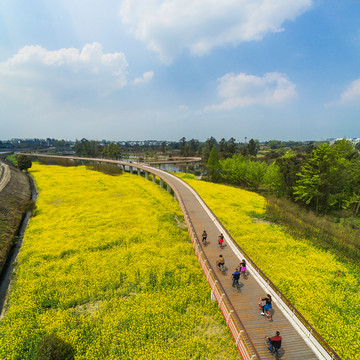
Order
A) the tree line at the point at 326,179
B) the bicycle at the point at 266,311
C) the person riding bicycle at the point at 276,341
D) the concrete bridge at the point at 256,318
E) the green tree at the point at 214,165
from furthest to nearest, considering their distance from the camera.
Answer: the green tree at the point at 214,165 < the tree line at the point at 326,179 < the bicycle at the point at 266,311 < the concrete bridge at the point at 256,318 < the person riding bicycle at the point at 276,341

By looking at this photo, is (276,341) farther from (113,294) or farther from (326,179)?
(326,179)

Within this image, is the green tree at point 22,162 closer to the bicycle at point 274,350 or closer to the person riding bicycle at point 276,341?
the bicycle at point 274,350

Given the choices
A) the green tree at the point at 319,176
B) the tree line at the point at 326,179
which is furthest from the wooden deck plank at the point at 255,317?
the tree line at the point at 326,179

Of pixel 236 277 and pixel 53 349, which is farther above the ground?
pixel 236 277

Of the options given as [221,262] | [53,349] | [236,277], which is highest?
[221,262]

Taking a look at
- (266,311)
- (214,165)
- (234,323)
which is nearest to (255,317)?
(266,311)

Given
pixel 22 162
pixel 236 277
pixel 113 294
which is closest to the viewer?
pixel 236 277

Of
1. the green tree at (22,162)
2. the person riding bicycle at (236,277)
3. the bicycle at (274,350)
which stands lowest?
the bicycle at (274,350)

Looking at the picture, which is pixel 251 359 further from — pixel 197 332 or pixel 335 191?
pixel 335 191
